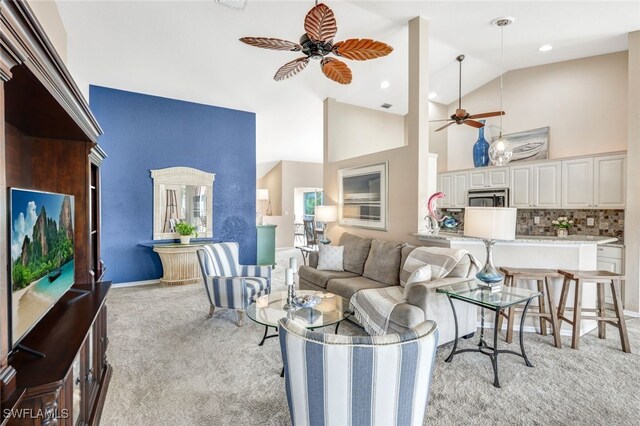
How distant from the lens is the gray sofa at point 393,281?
270cm

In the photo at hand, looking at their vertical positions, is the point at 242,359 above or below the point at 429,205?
below

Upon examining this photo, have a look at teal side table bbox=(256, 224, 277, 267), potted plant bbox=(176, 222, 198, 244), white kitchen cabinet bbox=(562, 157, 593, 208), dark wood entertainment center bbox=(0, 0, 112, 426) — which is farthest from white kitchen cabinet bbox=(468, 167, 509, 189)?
dark wood entertainment center bbox=(0, 0, 112, 426)

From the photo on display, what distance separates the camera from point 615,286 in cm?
290

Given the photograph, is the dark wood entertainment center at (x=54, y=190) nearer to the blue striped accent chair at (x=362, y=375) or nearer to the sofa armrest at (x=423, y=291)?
the blue striped accent chair at (x=362, y=375)

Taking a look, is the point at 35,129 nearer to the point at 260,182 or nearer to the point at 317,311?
the point at 317,311

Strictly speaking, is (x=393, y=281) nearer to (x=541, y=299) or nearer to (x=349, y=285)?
(x=349, y=285)

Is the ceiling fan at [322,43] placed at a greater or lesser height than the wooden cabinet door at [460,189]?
greater

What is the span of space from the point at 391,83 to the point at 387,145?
1.44m

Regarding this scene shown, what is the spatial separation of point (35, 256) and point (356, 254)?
133 inches

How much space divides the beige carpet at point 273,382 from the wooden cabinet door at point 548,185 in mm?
1912

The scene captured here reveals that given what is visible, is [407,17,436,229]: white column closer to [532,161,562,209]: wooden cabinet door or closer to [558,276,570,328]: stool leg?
[558,276,570,328]: stool leg

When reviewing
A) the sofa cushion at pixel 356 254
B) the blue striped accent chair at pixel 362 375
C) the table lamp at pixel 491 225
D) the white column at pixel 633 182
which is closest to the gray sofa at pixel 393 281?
the sofa cushion at pixel 356 254

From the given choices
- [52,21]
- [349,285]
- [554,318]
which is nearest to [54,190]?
[52,21]

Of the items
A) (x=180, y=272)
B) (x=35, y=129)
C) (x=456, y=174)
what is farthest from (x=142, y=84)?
(x=456, y=174)
